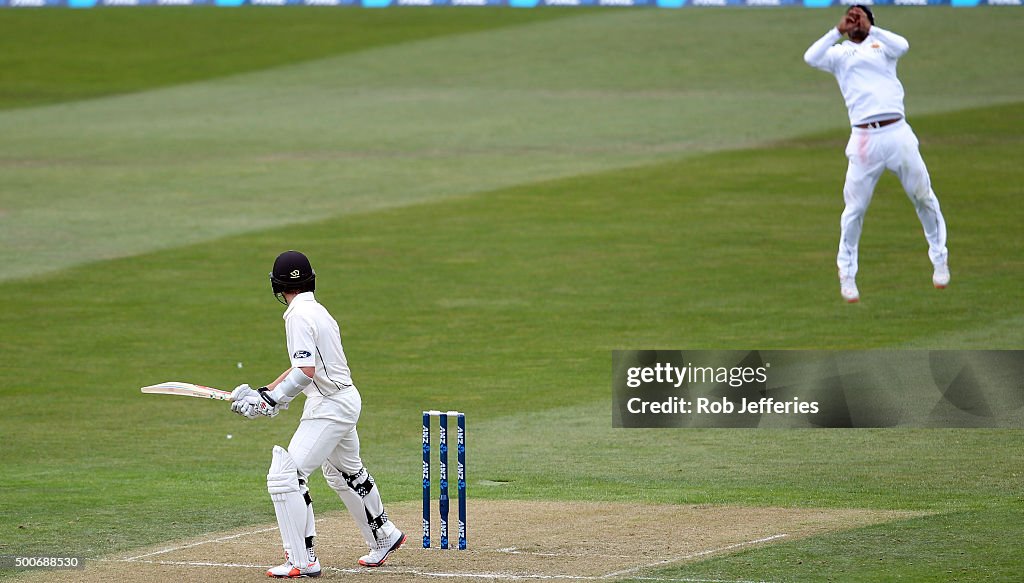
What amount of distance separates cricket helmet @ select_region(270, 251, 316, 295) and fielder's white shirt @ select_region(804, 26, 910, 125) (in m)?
5.27

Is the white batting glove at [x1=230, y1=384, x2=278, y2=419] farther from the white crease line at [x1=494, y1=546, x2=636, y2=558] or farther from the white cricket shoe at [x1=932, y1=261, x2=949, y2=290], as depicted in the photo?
the white cricket shoe at [x1=932, y1=261, x2=949, y2=290]

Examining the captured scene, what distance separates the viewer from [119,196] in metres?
31.7

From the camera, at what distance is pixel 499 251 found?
27266mm

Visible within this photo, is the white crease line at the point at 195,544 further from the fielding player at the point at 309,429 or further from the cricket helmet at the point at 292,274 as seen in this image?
the cricket helmet at the point at 292,274

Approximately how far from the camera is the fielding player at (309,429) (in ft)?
34.0

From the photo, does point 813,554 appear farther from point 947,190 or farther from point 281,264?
point 947,190

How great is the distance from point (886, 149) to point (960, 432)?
5312mm

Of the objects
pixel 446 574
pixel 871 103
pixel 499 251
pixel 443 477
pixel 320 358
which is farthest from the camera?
pixel 499 251

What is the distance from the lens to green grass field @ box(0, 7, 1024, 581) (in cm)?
1487

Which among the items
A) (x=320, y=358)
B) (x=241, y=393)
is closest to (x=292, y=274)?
(x=320, y=358)

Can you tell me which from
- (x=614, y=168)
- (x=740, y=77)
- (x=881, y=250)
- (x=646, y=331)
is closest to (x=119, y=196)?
(x=614, y=168)

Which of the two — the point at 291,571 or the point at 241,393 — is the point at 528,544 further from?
the point at 241,393

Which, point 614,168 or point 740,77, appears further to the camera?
point 740,77

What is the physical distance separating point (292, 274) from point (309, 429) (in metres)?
1.17
